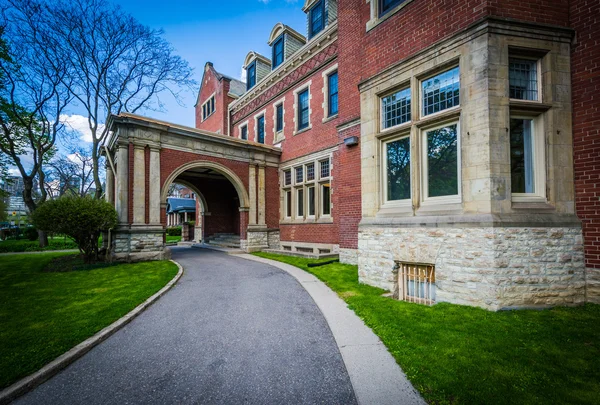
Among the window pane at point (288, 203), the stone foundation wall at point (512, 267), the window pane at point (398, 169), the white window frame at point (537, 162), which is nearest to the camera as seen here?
the stone foundation wall at point (512, 267)

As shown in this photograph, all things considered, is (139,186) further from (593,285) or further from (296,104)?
(593,285)

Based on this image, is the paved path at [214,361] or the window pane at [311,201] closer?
the paved path at [214,361]

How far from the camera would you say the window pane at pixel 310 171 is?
14438mm

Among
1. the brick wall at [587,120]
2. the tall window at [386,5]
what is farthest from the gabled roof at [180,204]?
the brick wall at [587,120]

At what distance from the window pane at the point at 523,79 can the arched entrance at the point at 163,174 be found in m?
12.1

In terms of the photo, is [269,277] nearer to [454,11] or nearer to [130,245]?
[130,245]

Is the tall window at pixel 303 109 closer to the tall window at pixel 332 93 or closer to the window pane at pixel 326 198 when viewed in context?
the tall window at pixel 332 93

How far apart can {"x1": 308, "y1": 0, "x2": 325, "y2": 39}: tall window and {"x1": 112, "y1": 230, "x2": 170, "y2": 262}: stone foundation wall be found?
13109 millimetres

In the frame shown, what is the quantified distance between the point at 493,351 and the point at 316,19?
54.2 ft

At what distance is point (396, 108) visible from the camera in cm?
679

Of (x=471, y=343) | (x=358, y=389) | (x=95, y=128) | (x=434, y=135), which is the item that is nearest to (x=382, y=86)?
(x=434, y=135)

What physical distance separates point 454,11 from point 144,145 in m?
11.8

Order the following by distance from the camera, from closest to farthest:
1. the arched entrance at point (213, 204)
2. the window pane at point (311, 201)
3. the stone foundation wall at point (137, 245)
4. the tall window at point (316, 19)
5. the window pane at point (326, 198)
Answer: the stone foundation wall at point (137, 245) → the window pane at point (326, 198) → the tall window at point (316, 19) → the window pane at point (311, 201) → the arched entrance at point (213, 204)

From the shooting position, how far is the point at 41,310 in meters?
5.43
